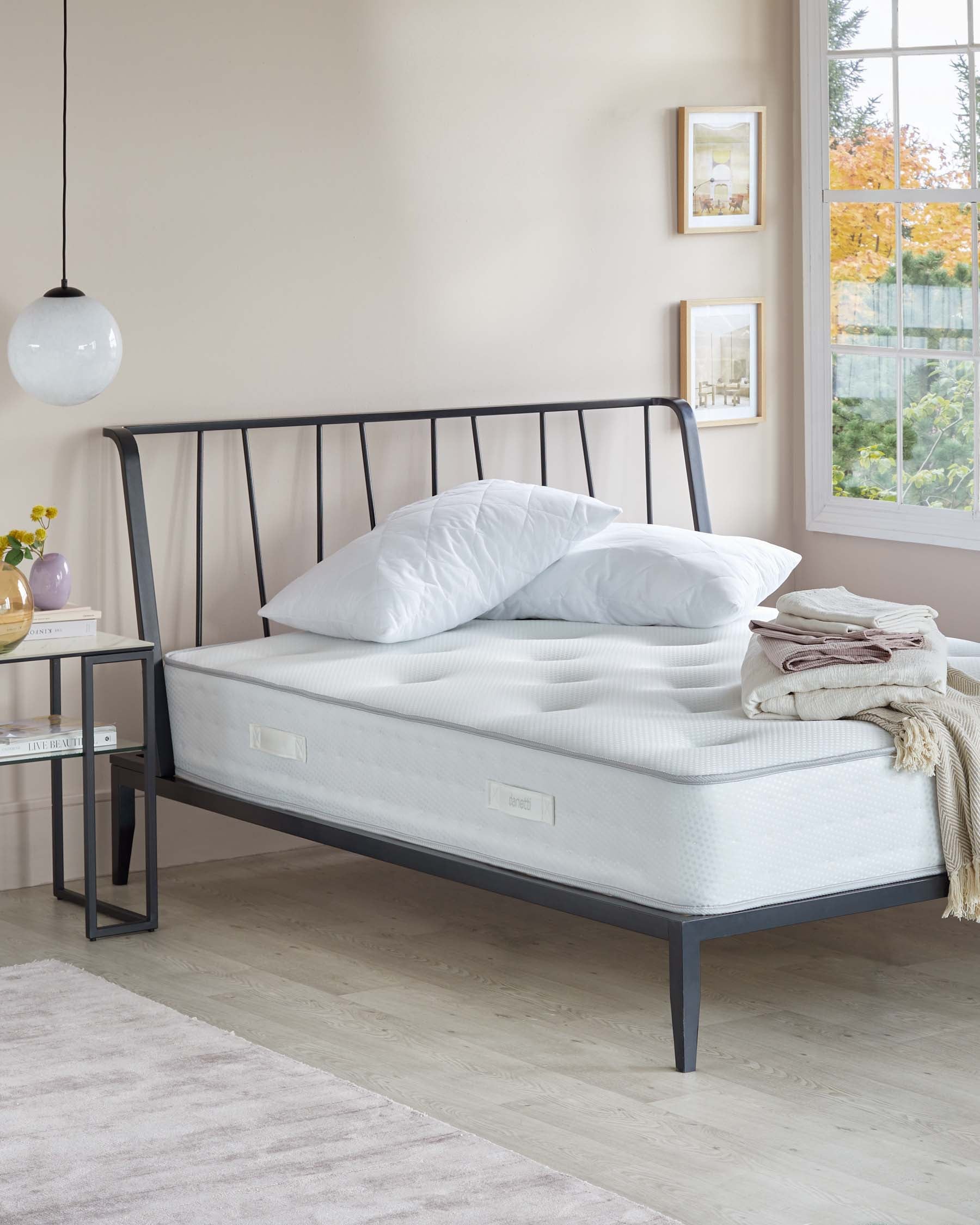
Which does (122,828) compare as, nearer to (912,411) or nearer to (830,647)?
(830,647)

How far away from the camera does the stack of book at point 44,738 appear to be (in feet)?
10.7

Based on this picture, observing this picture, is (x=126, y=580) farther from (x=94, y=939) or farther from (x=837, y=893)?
(x=837, y=893)

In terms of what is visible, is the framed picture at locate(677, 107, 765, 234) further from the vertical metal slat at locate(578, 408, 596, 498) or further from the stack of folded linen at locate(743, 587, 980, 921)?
the stack of folded linen at locate(743, 587, 980, 921)

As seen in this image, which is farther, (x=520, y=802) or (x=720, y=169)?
(x=720, y=169)

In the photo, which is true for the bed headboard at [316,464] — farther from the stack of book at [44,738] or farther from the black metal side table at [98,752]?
the stack of book at [44,738]

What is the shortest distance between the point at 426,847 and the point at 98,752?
70cm

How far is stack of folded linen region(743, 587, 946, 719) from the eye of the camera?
275cm

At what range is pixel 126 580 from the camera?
3814 millimetres

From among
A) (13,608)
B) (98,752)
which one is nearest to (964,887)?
(98,752)

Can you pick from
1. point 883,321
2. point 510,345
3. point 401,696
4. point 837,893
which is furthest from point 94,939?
point 883,321

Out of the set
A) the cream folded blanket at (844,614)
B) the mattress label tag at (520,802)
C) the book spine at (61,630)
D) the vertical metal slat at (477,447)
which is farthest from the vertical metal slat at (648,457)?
the mattress label tag at (520,802)

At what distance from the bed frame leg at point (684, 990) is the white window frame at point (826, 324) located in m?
2.02

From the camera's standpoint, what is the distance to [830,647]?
9.20 feet

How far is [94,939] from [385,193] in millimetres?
1799
